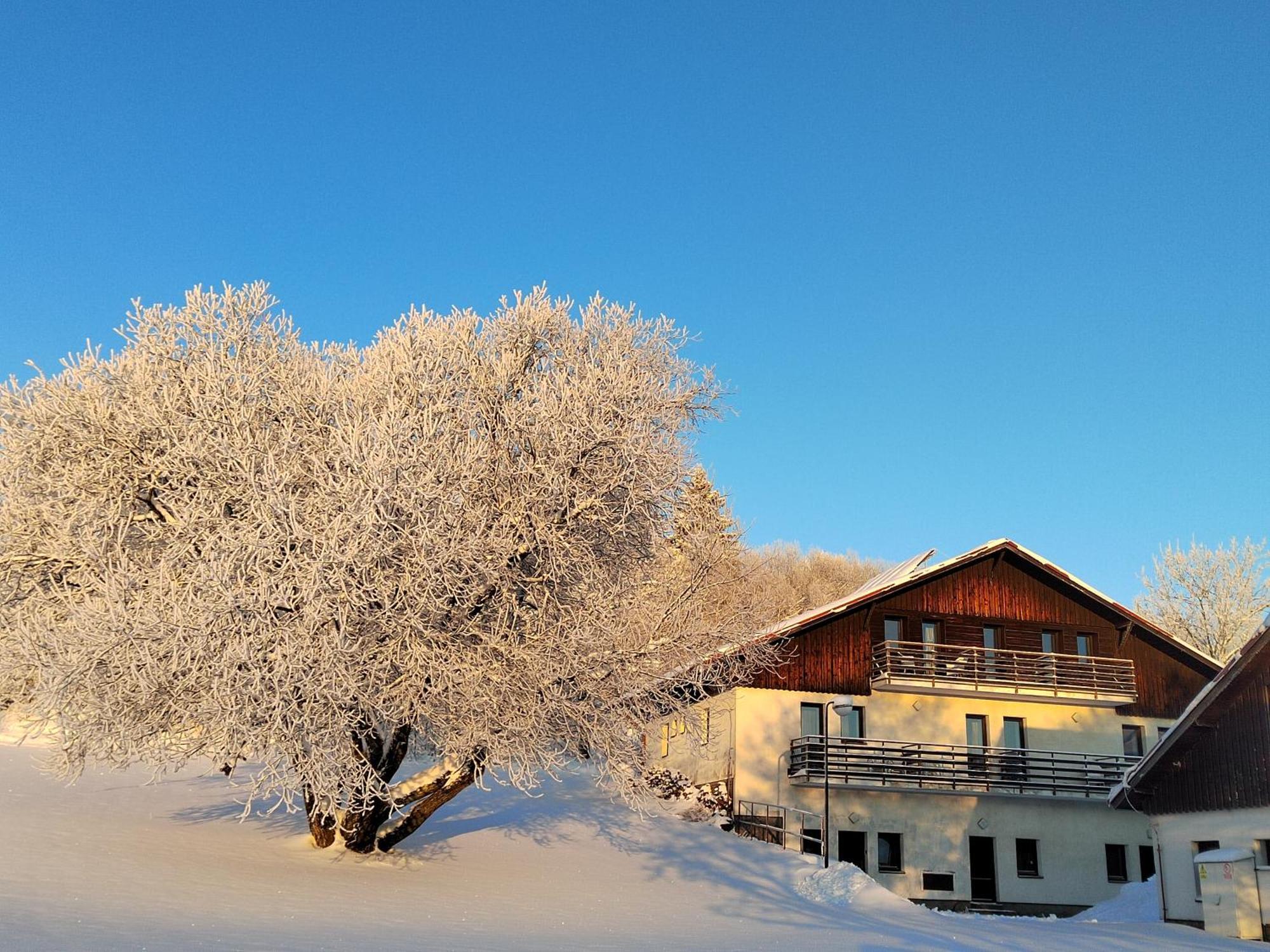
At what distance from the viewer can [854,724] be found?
3106 cm

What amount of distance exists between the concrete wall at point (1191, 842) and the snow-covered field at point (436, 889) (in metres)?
0.69

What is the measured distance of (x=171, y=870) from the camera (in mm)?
16000

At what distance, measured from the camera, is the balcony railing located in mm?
29031

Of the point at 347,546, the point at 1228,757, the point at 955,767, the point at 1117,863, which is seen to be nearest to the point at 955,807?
the point at 955,767

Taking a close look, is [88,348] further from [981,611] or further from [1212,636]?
[1212,636]

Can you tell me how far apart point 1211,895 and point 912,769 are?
Result: 390 inches

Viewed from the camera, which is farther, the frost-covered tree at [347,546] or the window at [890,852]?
the window at [890,852]

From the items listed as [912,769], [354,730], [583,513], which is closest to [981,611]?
[912,769]

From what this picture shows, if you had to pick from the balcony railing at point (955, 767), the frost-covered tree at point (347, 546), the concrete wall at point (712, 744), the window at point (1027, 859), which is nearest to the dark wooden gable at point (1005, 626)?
the balcony railing at point (955, 767)

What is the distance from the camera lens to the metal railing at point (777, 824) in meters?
27.6

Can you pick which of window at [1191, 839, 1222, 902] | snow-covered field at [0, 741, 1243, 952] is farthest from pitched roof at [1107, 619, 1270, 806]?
snow-covered field at [0, 741, 1243, 952]

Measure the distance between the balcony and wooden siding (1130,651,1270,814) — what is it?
8.82m

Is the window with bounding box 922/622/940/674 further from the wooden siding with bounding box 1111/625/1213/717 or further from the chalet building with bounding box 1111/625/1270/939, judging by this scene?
the chalet building with bounding box 1111/625/1270/939

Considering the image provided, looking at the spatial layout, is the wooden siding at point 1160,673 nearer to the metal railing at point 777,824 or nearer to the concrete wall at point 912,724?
the concrete wall at point 912,724
